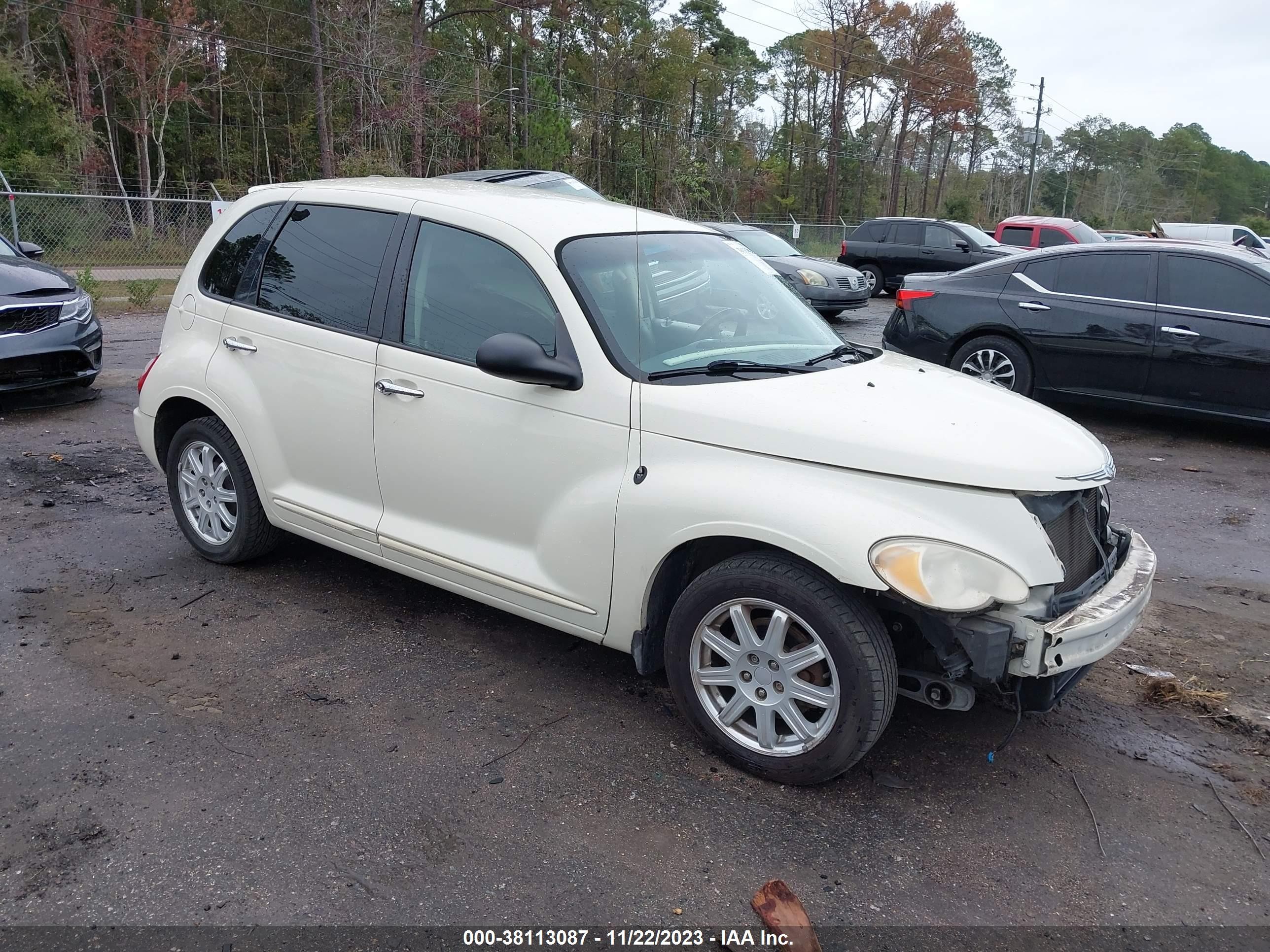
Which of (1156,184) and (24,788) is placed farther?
(1156,184)

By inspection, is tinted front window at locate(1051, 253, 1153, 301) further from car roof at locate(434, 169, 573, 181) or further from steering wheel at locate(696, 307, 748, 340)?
steering wheel at locate(696, 307, 748, 340)

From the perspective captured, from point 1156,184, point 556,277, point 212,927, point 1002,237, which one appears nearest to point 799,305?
point 556,277

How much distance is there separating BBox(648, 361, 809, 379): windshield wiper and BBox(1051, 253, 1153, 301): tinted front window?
578cm

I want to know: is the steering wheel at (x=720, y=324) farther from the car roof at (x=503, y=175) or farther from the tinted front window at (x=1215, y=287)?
the car roof at (x=503, y=175)

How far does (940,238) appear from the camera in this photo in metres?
19.8

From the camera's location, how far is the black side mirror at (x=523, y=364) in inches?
134

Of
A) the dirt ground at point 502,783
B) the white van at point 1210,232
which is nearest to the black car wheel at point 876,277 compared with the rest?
the white van at point 1210,232

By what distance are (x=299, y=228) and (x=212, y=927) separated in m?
3.10

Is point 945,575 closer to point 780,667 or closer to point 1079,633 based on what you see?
point 1079,633

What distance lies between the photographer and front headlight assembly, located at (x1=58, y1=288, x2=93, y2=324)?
27.7ft

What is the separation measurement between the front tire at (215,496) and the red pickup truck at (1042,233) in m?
18.5

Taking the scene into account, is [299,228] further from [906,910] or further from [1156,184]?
[1156,184]

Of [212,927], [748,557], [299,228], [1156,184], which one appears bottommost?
[212,927]

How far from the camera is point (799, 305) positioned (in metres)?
4.41
